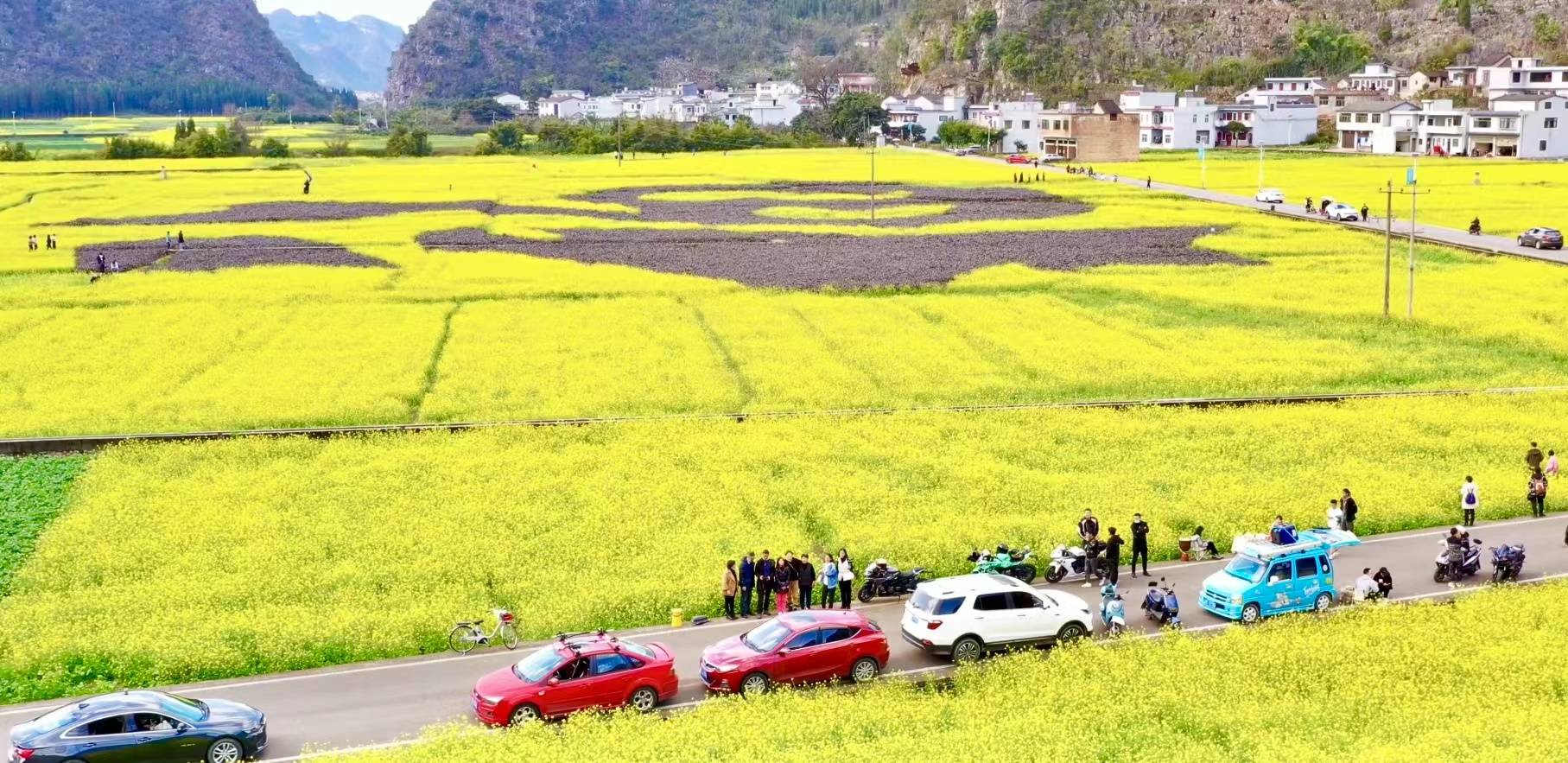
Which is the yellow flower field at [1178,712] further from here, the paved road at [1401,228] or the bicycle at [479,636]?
the paved road at [1401,228]

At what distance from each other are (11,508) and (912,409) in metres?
21.8

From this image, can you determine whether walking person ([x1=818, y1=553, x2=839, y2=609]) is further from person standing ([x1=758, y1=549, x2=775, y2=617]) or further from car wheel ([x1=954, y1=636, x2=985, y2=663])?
car wheel ([x1=954, y1=636, x2=985, y2=663])

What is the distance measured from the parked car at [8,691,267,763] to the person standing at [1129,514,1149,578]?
15.0 meters

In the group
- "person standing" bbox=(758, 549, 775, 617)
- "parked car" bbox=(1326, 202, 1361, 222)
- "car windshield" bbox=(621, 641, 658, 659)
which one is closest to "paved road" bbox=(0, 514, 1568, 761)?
"person standing" bbox=(758, 549, 775, 617)

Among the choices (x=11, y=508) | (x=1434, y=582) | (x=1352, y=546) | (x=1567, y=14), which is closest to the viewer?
(x=1434, y=582)

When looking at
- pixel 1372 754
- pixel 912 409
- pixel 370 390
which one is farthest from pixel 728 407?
pixel 1372 754

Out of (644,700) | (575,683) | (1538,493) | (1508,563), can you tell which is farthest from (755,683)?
(1538,493)

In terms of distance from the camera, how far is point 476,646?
2245 centimetres

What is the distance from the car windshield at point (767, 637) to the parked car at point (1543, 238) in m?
57.4

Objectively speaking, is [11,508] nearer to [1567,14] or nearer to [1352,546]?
[1352,546]

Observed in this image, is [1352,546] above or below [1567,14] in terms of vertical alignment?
below

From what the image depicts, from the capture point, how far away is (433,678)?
21359mm

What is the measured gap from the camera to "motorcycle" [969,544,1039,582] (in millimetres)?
24734

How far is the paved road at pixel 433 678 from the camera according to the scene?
1961cm
